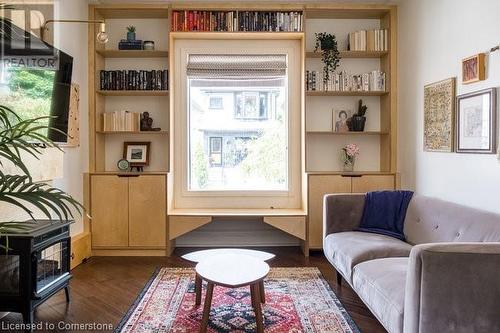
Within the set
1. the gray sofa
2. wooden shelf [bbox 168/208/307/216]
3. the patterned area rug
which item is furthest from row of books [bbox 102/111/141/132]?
the gray sofa

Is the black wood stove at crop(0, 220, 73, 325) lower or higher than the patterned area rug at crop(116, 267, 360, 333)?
higher

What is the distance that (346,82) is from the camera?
175 inches

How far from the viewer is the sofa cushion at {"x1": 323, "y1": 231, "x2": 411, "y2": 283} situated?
109 inches

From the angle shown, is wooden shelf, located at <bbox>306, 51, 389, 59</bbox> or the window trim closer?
wooden shelf, located at <bbox>306, 51, 389, 59</bbox>

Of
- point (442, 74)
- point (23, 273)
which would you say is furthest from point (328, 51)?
point (23, 273)

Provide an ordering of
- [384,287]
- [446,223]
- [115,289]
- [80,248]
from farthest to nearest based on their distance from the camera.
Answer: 1. [80,248]
2. [115,289]
3. [446,223]
4. [384,287]

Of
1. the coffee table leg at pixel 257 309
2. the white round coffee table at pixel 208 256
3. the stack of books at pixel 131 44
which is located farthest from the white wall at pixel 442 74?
the stack of books at pixel 131 44

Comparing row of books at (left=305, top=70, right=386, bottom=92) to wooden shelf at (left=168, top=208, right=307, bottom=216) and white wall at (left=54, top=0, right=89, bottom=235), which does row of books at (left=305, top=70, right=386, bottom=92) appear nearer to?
wooden shelf at (left=168, top=208, right=307, bottom=216)

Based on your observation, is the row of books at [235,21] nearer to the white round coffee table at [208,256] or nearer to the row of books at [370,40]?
the row of books at [370,40]

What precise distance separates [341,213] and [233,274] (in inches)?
56.8

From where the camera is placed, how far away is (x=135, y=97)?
464cm

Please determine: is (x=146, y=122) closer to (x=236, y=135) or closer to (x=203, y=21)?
(x=236, y=135)

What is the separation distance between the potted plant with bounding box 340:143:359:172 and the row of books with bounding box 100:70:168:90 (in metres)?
2.14

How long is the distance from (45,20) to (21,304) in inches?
90.8
